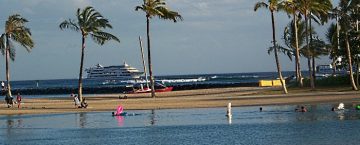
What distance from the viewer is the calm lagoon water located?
2520 centimetres

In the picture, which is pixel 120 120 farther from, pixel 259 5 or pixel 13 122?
pixel 259 5

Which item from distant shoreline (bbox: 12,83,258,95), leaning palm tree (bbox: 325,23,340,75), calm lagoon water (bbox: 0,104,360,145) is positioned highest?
leaning palm tree (bbox: 325,23,340,75)

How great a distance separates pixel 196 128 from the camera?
3020 cm

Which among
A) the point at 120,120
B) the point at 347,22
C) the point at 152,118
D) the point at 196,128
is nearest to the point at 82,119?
→ the point at 120,120

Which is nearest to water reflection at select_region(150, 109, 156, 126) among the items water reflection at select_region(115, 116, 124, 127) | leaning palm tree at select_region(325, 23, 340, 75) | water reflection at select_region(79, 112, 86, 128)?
water reflection at select_region(115, 116, 124, 127)

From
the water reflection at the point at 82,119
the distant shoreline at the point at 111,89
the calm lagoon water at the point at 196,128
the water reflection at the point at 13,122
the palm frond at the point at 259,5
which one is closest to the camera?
the calm lagoon water at the point at 196,128

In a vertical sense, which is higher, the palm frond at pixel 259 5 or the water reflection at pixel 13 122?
the palm frond at pixel 259 5

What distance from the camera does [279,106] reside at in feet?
145

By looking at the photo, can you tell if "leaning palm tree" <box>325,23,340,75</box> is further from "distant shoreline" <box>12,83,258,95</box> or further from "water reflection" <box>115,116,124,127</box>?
"water reflection" <box>115,116,124,127</box>

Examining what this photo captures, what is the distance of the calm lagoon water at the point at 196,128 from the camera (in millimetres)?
25203

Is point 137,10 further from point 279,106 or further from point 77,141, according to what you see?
point 77,141

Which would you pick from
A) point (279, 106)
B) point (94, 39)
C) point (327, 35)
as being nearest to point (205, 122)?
point (279, 106)

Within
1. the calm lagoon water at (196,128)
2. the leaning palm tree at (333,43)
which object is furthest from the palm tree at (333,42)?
the calm lagoon water at (196,128)

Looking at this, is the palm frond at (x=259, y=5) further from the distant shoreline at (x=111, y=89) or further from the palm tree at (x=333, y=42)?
the distant shoreline at (x=111, y=89)
